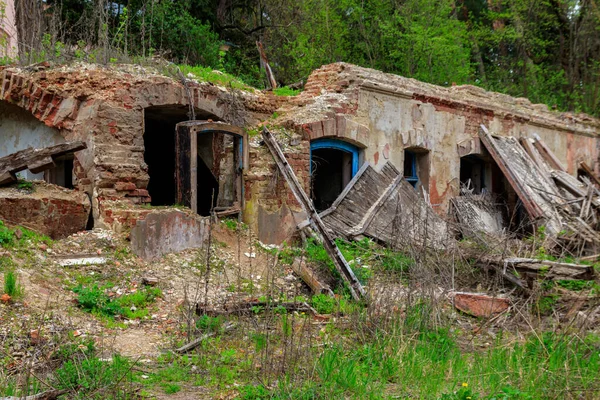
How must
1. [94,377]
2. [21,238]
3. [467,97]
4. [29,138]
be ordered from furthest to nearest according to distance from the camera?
[467,97] < [29,138] < [21,238] < [94,377]

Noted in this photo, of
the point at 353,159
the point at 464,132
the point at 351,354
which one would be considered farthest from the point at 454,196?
the point at 351,354

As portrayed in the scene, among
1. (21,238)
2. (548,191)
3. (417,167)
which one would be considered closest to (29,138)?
Answer: (21,238)

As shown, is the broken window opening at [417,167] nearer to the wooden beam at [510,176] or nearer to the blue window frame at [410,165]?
the blue window frame at [410,165]

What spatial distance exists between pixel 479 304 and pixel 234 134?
4.49m

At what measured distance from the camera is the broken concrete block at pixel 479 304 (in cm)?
689

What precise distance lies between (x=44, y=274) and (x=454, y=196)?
8.33 m

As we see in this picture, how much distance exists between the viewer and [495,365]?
506 centimetres

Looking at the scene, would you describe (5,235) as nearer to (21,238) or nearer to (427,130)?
(21,238)

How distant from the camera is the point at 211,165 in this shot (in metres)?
10.1

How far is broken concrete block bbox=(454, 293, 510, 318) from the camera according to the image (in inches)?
271

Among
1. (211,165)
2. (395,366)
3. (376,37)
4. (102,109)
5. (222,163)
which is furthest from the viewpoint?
(376,37)

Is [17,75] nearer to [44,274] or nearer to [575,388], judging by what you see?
[44,274]

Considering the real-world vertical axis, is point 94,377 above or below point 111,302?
below

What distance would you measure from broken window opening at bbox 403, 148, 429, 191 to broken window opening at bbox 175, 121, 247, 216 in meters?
3.91
